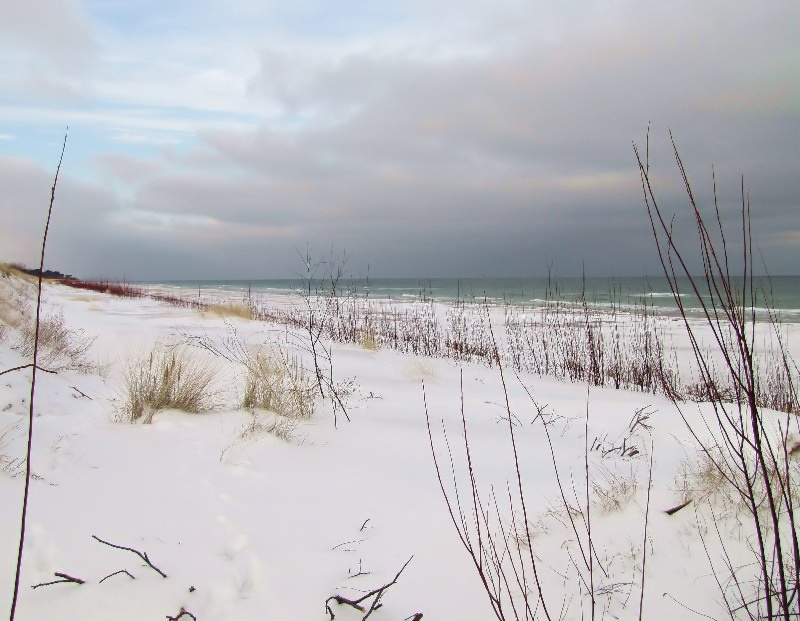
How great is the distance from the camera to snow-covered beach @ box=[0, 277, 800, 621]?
5.48 ft

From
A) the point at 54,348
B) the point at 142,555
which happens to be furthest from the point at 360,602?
the point at 54,348

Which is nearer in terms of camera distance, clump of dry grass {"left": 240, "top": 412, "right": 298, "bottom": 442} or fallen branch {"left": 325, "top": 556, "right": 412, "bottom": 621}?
fallen branch {"left": 325, "top": 556, "right": 412, "bottom": 621}

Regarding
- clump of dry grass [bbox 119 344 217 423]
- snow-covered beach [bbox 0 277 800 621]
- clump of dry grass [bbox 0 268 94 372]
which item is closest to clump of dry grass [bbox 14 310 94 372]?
clump of dry grass [bbox 0 268 94 372]

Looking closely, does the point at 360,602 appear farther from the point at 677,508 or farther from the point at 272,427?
the point at 272,427

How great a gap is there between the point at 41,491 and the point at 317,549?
4.29 ft

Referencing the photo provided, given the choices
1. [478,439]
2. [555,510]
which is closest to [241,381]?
[478,439]

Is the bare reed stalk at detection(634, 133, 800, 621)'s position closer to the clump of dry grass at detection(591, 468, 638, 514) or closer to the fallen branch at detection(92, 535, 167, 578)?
the clump of dry grass at detection(591, 468, 638, 514)

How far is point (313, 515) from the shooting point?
2.34m

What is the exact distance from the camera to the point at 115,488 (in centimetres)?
233

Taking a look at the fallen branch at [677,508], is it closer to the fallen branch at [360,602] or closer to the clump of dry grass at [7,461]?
the fallen branch at [360,602]

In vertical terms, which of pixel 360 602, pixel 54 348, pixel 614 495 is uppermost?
pixel 54 348

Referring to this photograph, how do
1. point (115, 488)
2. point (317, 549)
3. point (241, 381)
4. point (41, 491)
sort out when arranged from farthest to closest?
point (241, 381) → point (115, 488) → point (41, 491) → point (317, 549)

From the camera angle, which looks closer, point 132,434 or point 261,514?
point 261,514

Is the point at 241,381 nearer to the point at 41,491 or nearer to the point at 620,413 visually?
the point at 41,491
